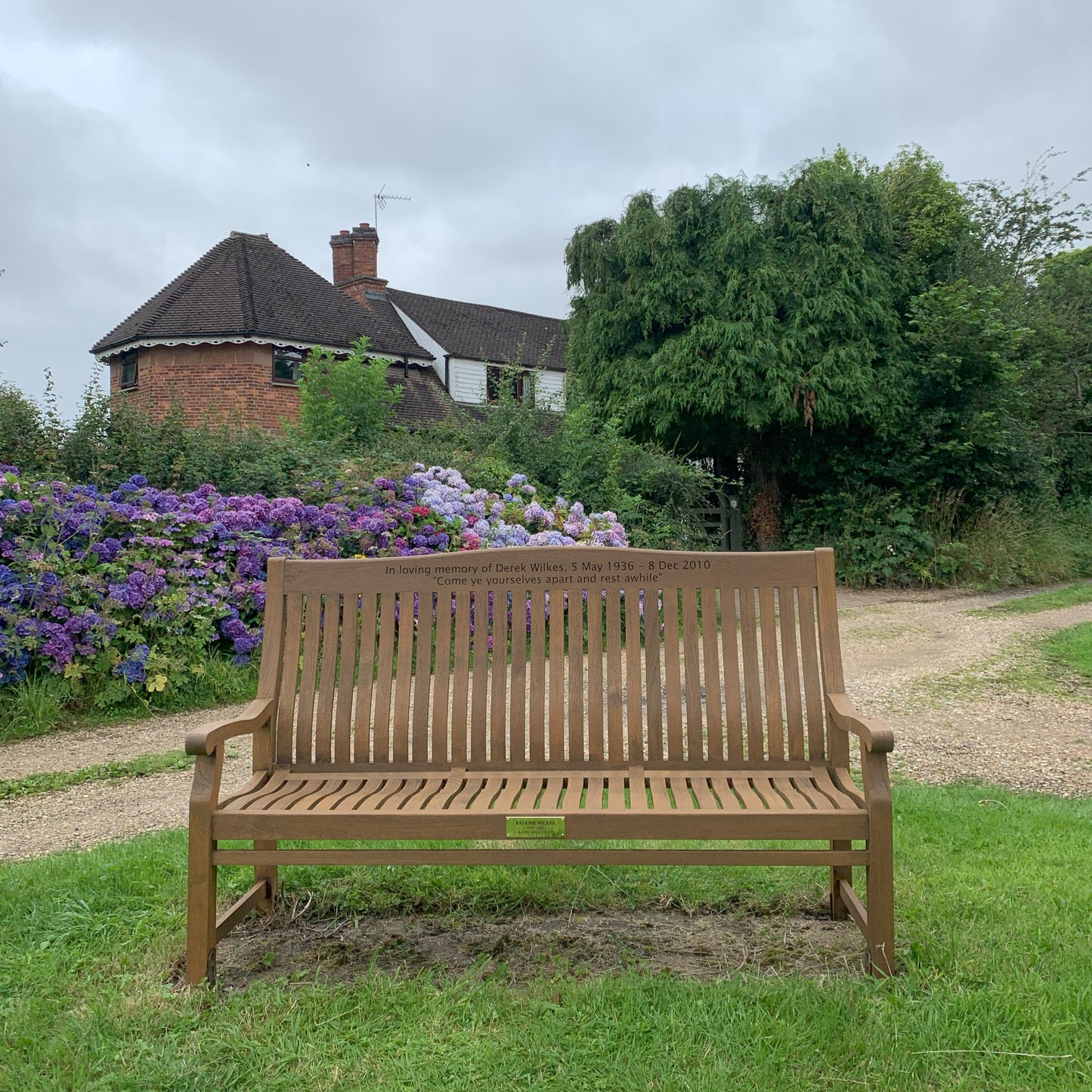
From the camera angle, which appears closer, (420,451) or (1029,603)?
(420,451)

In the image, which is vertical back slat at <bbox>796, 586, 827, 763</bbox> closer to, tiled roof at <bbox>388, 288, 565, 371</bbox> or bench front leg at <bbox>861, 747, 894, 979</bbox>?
bench front leg at <bbox>861, 747, 894, 979</bbox>

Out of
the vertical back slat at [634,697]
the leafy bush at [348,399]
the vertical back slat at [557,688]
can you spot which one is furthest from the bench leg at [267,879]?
the leafy bush at [348,399]

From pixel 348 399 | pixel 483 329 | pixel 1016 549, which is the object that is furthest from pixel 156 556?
pixel 483 329

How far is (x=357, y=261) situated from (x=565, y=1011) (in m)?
28.8

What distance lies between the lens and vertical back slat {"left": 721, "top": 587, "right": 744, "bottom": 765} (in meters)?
3.27

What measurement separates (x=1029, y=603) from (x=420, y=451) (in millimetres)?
7890

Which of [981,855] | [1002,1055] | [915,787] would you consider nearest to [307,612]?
[1002,1055]

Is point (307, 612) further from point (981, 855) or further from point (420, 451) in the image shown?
point (420, 451)

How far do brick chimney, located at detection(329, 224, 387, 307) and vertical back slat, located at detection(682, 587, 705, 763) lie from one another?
26.7m

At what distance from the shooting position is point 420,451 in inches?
442

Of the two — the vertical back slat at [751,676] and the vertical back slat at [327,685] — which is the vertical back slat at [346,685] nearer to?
the vertical back slat at [327,685]

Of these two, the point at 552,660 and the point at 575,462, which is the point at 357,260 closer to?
the point at 575,462

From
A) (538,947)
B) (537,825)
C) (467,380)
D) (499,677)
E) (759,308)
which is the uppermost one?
A: (467,380)

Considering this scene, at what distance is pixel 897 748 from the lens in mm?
5680
